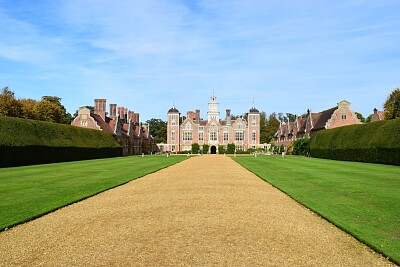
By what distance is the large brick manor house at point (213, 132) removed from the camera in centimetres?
8231

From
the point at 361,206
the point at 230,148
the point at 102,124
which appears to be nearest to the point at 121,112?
the point at 102,124

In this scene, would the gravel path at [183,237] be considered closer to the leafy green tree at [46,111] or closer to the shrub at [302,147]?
the shrub at [302,147]

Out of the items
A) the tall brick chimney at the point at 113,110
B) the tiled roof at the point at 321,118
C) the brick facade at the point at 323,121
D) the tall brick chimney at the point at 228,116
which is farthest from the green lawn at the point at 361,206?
the tall brick chimney at the point at 228,116

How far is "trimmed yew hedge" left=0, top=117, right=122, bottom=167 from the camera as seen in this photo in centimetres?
2820

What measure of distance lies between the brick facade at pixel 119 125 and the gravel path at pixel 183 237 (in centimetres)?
5117

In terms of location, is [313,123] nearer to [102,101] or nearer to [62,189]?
[102,101]

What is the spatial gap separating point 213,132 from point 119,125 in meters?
23.2

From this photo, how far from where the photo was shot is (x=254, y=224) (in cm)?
793

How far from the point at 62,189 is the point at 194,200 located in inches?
209

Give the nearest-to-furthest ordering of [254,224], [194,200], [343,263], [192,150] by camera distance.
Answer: [343,263] < [254,224] < [194,200] < [192,150]

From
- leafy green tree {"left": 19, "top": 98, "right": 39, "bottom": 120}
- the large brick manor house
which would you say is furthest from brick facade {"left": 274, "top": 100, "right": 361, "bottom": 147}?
leafy green tree {"left": 19, "top": 98, "right": 39, "bottom": 120}

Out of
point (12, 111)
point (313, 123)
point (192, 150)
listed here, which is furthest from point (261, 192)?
point (192, 150)

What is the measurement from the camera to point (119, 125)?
68125mm

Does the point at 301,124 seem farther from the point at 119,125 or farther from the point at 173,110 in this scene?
the point at 119,125
